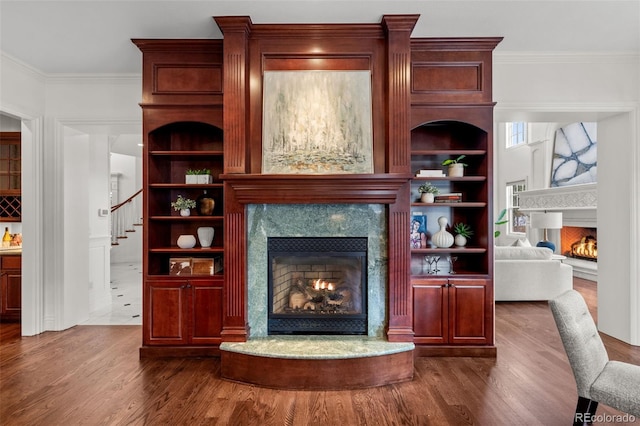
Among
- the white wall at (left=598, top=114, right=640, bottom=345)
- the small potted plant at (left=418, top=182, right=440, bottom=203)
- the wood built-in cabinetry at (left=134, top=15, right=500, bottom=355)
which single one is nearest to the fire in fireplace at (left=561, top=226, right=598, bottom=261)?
the white wall at (left=598, top=114, right=640, bottom=345)

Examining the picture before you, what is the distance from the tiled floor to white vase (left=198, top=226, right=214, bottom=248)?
182 centimetres

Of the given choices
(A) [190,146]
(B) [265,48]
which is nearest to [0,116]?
(A) [190,146]

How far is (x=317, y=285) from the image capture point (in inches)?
136

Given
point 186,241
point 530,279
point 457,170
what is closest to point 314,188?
point 186,241

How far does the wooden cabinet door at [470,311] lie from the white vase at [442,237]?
14.1 inches

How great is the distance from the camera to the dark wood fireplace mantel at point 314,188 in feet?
10.1

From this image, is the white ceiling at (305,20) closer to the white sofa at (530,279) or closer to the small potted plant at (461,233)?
the small potted plant at (461,233)

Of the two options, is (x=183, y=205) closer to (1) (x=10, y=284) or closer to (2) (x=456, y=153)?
(2) (x=456, y=153)

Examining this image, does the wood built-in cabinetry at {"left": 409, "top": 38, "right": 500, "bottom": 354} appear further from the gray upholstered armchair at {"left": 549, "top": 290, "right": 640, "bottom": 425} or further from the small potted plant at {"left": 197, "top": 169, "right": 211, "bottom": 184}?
the small potted plant at {"left": 197, "top": 169, "right": 211, "bottom": 184}

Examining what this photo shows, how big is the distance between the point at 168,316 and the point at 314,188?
1897 mm

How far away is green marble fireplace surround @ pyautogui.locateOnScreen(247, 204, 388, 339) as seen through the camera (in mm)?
3328

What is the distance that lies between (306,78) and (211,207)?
5.15 ft

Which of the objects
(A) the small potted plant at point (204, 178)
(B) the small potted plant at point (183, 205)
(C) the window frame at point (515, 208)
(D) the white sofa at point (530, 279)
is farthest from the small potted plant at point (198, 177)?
(C) the window frame at point (515, 208)

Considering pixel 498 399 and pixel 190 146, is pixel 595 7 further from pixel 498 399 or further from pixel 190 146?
pixel 190 146
